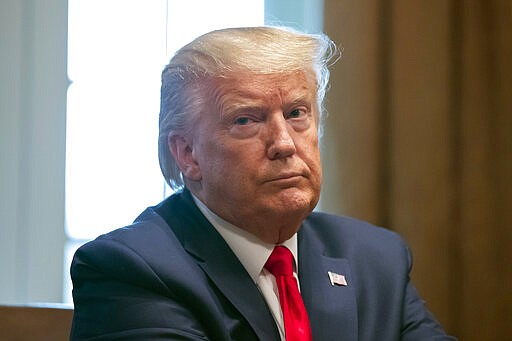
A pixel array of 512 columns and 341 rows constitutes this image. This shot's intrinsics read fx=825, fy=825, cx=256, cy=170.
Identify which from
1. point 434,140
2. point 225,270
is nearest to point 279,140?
point 225,270

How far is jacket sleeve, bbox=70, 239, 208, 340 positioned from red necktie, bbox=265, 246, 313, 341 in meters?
0.22

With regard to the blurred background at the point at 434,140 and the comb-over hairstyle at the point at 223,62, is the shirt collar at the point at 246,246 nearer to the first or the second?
the comb-over hairstyle at the point at 223,62

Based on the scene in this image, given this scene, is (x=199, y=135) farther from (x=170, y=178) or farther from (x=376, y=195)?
(x=376, y=195)

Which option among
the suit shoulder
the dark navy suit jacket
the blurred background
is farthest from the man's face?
the blurred background

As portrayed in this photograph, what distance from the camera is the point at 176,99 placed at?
2115mm

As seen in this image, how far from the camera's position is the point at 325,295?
2092 millimetres

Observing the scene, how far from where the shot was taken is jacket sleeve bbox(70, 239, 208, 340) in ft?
6.07

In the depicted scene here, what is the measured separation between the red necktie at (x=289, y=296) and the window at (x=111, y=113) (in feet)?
5.60

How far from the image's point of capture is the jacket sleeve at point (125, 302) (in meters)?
1.85

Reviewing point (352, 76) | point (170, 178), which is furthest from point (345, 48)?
point (170, 178)

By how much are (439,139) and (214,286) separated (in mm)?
1568

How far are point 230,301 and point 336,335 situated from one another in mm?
282

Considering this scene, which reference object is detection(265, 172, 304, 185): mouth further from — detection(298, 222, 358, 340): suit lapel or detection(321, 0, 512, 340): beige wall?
detection(321, 0, 512, 340): beige wall

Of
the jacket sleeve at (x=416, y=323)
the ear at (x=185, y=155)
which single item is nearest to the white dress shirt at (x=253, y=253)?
the ear at (x=185, y=155)
